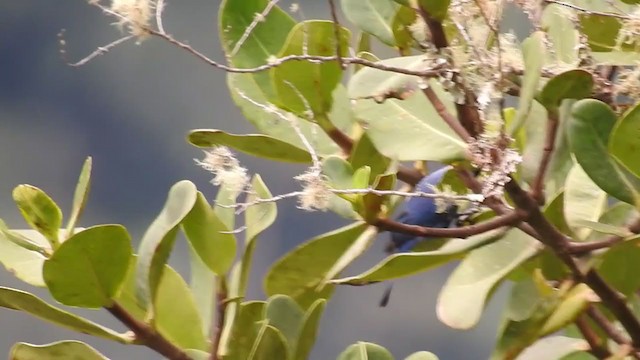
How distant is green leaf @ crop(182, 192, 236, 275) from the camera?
1.68 ft

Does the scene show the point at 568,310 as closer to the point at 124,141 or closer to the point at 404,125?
the point at 404,125

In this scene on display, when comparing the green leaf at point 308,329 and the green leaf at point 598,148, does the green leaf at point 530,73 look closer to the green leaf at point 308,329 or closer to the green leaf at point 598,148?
the green leaf at point 598,148

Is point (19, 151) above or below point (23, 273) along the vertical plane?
below

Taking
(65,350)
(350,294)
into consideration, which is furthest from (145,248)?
(350,294)

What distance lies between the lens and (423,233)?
0.39 meters

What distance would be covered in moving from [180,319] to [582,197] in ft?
0.84

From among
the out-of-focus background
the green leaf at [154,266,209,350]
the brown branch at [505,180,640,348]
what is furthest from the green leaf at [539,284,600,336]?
the out-of-focus background

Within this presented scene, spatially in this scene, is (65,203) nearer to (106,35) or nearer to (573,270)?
(106,35)

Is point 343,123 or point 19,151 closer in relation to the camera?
point 343,123

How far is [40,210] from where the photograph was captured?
1.53 feet

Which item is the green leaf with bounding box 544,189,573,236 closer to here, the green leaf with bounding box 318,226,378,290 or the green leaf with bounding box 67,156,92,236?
the green leaf with bounding box 318,226,378,290

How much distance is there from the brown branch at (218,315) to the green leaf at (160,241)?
0.14ft

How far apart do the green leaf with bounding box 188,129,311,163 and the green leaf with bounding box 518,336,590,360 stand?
0.18 m

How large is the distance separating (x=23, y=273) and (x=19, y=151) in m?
0.67
